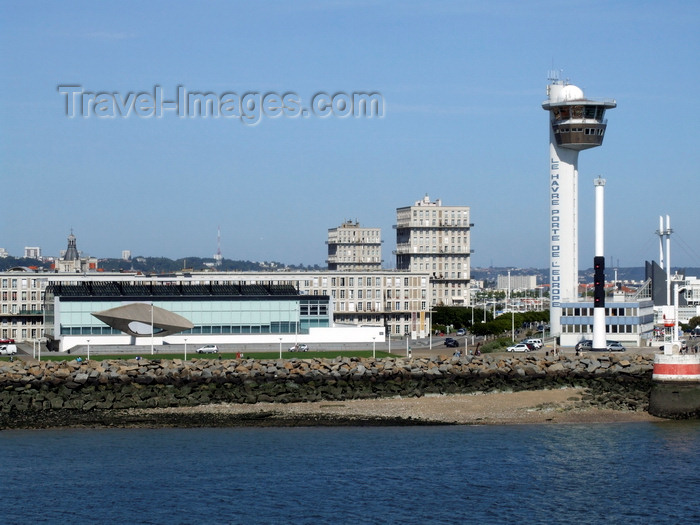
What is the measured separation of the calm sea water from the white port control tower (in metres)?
53.4

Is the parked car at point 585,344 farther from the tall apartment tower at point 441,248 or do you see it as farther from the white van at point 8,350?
the tall apartment tower at point 441,248

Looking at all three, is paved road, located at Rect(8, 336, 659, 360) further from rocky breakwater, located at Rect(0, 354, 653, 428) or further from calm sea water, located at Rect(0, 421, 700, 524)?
calm sea water, located at Rect(0, 421, 700, 524)

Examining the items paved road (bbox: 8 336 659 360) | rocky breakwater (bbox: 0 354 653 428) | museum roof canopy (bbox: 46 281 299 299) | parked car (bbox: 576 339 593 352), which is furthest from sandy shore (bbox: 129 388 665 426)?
museum roof canopy (bbox: 46 281 299 299)

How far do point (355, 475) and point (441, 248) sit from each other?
137450 millimetres

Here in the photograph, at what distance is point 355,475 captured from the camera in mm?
44344

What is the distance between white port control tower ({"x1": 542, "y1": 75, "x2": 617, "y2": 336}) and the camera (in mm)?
107500

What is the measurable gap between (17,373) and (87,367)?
4150 millimetres

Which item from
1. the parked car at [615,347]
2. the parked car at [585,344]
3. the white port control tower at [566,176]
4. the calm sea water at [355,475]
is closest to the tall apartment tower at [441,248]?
the white port control tower at [566,176]

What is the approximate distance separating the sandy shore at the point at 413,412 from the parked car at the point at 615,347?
30.7 meters

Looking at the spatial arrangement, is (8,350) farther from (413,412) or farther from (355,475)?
(355,475)

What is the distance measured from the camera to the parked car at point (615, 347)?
3632 inches

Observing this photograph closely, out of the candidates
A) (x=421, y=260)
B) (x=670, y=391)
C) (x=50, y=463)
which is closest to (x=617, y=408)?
(x=670, y=391)

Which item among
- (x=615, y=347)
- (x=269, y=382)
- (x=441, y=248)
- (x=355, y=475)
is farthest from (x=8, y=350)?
(x=441, y=248)

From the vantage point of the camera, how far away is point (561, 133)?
108m
